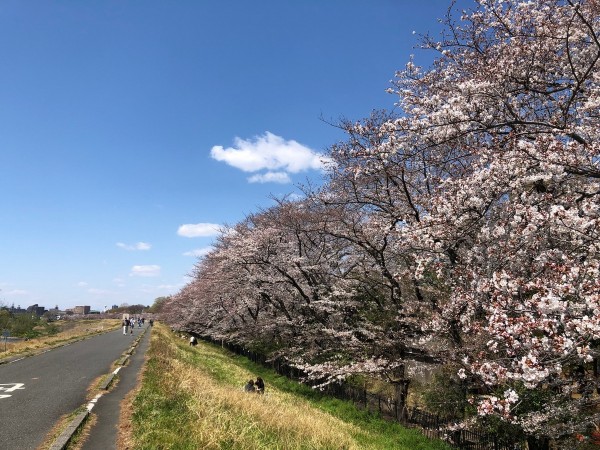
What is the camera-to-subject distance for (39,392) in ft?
42.0

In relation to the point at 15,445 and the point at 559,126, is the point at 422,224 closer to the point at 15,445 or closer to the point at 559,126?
the point at 559,126

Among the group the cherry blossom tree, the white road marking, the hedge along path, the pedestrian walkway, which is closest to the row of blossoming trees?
the cherry blossom tree

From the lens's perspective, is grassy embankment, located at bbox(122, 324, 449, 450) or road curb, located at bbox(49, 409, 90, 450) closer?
road curb, located at bbox(49, 409, 90, 450)

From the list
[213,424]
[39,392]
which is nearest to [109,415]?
[213,424]

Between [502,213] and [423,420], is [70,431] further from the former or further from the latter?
[423,420]

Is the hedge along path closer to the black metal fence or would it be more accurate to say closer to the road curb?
the road curb

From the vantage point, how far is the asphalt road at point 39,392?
28.6ft

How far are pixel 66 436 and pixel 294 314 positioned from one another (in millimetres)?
18307

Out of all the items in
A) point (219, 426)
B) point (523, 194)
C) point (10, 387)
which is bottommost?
point (10, 387)

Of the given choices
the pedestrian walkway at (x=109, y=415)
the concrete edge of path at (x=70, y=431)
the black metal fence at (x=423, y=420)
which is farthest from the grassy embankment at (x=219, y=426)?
the concrete edge of path at (x=70, y=431)

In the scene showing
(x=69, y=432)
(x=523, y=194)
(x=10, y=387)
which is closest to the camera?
(x=523, y=194)

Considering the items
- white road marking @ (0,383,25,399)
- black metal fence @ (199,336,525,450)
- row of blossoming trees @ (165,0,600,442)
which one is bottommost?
black metal fence @ (199,336,525,450)

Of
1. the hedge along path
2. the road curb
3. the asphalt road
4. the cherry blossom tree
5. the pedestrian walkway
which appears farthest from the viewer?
the asphalt road

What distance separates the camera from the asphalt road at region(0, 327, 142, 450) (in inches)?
344
